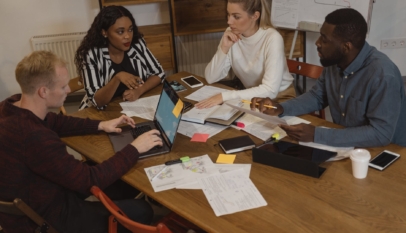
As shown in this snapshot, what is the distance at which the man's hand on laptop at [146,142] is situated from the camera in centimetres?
174

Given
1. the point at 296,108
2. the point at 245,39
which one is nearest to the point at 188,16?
the point at 245,39

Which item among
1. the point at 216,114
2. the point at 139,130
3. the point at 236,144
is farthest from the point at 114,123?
the point at 236,144

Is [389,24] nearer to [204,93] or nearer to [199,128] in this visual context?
[204,93]

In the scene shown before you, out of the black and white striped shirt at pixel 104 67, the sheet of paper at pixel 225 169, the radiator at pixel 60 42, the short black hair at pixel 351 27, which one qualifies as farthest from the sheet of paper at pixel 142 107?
the radiator at pixel 60 42

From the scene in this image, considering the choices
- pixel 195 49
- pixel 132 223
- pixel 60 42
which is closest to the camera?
pixel 132 223

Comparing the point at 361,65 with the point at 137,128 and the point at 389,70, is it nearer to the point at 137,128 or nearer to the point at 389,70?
the point at 389,70

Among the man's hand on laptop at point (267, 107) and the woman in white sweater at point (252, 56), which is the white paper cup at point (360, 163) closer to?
the man's hand on laptop at point (267, 107)

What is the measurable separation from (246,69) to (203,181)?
3.70 ft

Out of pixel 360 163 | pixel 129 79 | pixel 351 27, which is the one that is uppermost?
pixel 351 27

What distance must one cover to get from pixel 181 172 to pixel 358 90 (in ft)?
2.82

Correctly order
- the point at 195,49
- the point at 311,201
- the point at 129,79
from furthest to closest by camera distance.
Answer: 1. the point at 195,49
2. the point at 129,79
3. the point at 311,201

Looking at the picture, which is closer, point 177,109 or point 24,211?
point 24,211

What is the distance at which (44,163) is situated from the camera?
1479mm

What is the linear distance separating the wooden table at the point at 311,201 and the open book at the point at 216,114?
12.1 inches
